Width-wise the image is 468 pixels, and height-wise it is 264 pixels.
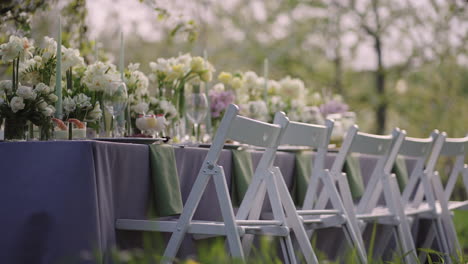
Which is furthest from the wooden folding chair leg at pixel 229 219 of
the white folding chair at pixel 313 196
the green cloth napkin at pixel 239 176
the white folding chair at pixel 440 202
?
the white folding chair at pixel 440 202

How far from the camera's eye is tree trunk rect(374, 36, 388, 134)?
53.8ft

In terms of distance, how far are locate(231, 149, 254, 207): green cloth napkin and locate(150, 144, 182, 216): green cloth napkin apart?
0.57m

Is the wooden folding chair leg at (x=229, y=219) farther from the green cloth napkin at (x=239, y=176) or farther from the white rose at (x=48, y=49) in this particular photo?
the white rose at (x=48, y=49)

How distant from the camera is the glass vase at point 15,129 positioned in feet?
9.37

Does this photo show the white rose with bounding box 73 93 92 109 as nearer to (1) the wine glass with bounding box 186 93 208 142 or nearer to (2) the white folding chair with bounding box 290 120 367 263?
(2) the white folding chair with bounding box 290 120 367 263

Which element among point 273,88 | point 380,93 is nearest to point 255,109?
point 273,88

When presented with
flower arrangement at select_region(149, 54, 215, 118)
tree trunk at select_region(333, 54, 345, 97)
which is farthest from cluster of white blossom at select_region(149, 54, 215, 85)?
tree trunk at select_region(333, 54, 345, 97)

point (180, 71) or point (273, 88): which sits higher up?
point (180, 71)

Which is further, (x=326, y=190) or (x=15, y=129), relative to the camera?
(x=326, y=190)

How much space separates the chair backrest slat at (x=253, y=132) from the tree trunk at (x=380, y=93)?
519 inches

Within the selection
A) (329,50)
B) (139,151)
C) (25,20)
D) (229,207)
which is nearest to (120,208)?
(139,151)

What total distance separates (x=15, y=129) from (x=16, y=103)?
94mm

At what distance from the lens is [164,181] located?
9.98 feet

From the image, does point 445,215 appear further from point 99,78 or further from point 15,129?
point 15,129
